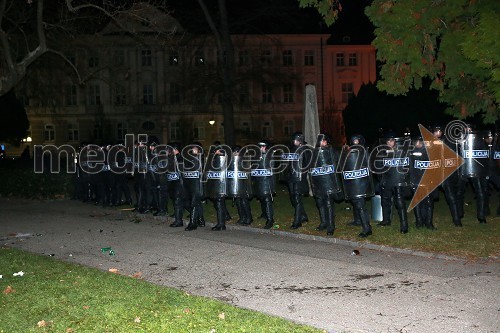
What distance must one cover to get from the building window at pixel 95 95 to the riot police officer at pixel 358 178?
55744mm

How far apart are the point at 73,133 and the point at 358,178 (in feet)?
187

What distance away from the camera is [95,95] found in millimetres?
65438

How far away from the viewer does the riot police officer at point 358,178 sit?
500 inches

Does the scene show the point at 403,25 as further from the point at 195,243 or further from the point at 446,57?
the point at 195,243

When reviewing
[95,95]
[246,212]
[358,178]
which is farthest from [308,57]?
[358,178]

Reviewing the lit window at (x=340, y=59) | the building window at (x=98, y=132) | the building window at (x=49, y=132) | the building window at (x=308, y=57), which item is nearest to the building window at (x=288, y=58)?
the building window at (x=308, y=57)

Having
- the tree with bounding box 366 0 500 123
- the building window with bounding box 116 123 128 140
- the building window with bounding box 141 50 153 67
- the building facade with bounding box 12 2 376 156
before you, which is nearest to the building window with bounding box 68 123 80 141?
the building facade with bounding box 12 2 376 156

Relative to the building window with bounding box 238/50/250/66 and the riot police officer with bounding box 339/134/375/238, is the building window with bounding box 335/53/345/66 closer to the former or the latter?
the building window with bounding box 238/50/250/66

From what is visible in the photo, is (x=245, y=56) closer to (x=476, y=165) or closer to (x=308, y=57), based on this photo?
(x=308, y=57)

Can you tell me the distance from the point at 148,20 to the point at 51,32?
5499 millimetres

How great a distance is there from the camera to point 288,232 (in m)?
13.7

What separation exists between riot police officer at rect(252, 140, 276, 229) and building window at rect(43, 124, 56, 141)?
179 feet

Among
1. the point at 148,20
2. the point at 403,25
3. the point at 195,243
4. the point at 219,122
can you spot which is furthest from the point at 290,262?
the point at 219,122

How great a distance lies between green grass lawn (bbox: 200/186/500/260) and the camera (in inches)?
442
